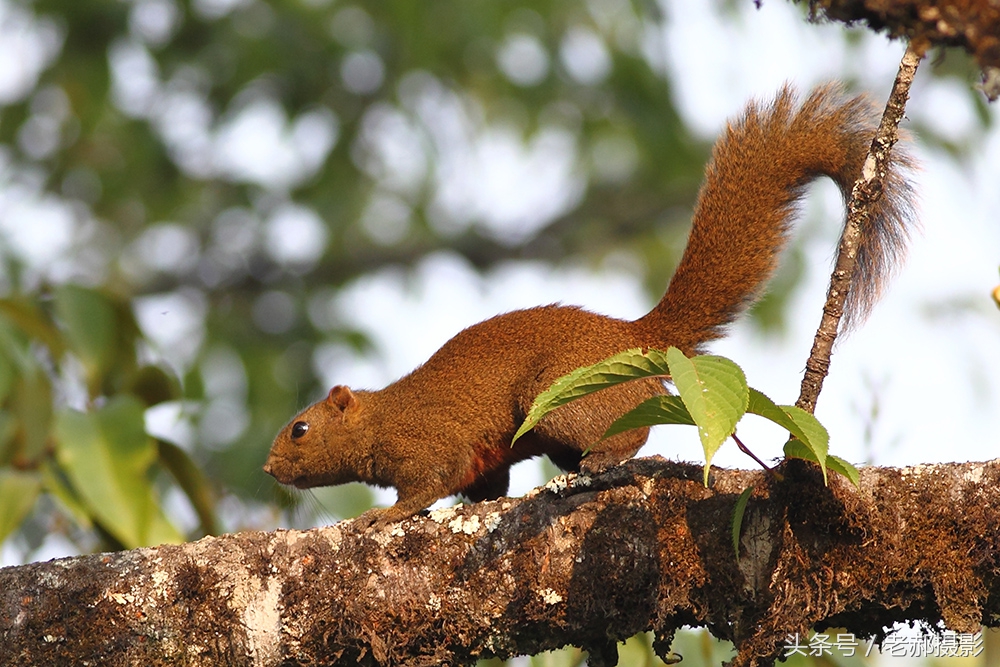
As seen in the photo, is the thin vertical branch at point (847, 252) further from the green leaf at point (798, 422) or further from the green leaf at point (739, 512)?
the green leaf at point (798, 422)

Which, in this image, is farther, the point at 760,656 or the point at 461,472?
the point at 461,472

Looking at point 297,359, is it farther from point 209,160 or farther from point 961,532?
point 961,532

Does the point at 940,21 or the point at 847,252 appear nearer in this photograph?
the point at 940,21

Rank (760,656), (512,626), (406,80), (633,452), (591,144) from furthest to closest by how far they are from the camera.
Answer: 1. (591,144)
2. (406,80)
3. (633,452)
4. (512,626)
5. (760,656)

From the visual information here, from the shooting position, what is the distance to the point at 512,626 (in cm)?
258

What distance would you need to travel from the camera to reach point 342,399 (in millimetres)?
4340

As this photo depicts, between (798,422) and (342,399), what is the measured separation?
8.57ft

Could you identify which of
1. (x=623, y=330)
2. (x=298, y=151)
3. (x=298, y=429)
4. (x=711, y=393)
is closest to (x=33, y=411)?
(x=298, y=429)

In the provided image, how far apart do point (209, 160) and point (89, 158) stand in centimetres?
105

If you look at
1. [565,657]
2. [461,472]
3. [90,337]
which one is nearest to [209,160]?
[90,337]

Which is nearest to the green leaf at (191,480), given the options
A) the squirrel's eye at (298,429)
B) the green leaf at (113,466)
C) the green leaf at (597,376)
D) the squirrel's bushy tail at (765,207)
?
the green leaf at (113,466)

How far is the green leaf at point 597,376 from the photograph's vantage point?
6.91 feet

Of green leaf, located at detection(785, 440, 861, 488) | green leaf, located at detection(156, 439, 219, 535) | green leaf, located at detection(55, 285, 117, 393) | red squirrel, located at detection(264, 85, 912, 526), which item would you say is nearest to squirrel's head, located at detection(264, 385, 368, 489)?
red squirrel, located at detection(264, 85, 912, 526)

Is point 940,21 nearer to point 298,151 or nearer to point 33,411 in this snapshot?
point 33,411
